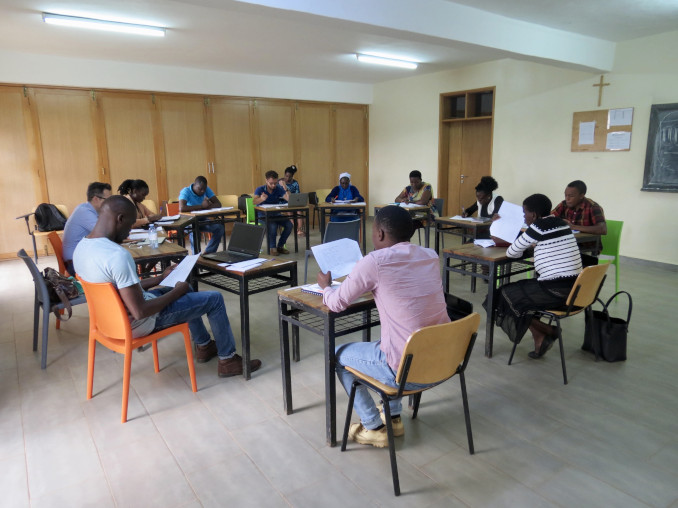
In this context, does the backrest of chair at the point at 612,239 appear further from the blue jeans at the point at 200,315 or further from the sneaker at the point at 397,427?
the blue jeans at the point at 200,315

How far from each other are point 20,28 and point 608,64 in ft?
23.4

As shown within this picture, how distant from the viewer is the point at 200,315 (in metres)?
2.89

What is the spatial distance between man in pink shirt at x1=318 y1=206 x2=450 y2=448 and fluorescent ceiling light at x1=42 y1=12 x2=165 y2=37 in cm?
465

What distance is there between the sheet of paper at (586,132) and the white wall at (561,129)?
17 cm

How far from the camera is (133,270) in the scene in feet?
7.91

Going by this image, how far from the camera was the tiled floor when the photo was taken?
199cm

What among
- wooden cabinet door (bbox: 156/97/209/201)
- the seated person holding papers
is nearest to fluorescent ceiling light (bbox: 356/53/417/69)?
wooden cabinet door (bbox: 156/97/209/201)

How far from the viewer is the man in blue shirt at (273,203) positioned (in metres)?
6.58

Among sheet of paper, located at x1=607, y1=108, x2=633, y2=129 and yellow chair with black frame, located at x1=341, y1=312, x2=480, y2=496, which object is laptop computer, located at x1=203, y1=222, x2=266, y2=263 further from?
sheet of paper, located at x1=607, y1=108, x2=633, y2=129

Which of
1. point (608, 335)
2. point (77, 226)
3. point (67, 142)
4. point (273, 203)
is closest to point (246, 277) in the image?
point (77, 226)

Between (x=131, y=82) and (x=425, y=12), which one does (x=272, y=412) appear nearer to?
(x=425, y=12)

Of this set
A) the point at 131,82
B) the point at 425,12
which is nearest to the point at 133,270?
the point at 425,12

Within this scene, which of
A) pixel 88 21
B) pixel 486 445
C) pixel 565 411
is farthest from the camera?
pixel 88 21

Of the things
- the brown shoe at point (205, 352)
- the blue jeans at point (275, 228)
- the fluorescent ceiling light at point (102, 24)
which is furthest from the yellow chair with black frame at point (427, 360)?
the fluorescent ceiling light at point (102, 24)
